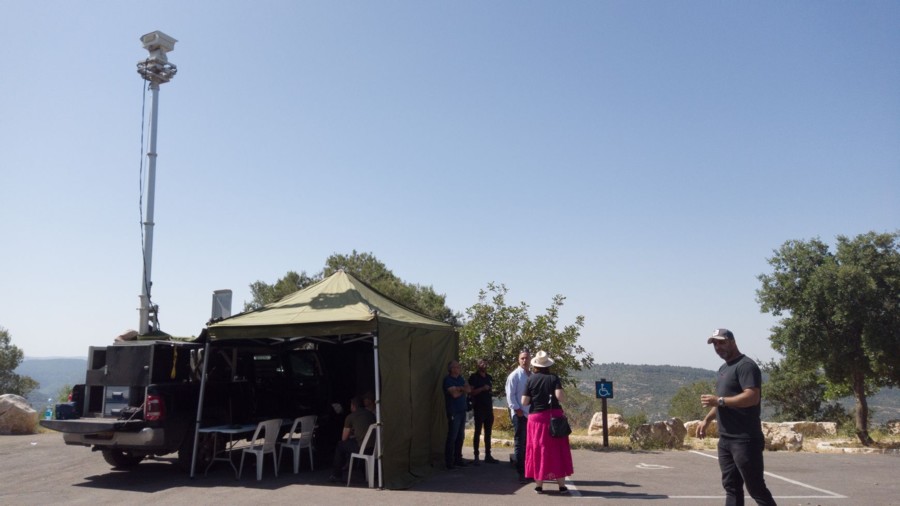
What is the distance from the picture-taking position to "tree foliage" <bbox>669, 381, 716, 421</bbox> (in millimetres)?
50375

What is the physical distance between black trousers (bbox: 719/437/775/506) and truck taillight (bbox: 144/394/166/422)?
7.11 m

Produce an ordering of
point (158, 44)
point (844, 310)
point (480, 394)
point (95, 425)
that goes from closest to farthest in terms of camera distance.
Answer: point (95, 425) < point (480, 394) < point (158, 44) < point (844, 310)

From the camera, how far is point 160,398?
29.2 ft

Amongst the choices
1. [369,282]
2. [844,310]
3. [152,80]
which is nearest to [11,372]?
[369,282]

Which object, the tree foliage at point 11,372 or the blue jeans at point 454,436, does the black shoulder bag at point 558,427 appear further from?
the tree foliage at point 11,372

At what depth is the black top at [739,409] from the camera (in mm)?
5297

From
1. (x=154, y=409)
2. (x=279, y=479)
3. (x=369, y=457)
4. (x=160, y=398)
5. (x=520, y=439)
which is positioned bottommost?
(x=279, y=479)

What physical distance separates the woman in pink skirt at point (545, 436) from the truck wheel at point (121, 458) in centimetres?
606

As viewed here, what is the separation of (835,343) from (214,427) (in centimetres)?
1761

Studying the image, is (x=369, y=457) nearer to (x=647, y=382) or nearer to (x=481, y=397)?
(x=481, y=397)

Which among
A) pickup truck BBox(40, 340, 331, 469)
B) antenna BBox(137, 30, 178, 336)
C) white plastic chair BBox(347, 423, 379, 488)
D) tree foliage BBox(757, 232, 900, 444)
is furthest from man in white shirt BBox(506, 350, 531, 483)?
tree foliage BBox(757, 232, 900, 444)

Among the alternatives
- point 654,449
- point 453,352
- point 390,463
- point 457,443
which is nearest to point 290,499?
point 390,463

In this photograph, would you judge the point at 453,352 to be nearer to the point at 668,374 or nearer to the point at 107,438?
the point at 107,438

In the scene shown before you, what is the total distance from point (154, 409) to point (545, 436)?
5.29 meters
